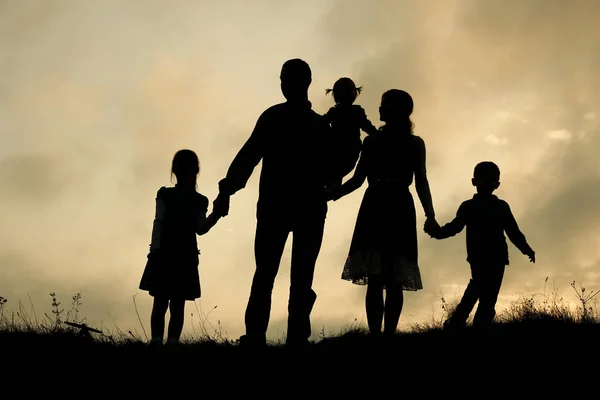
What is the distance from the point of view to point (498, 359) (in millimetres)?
6949

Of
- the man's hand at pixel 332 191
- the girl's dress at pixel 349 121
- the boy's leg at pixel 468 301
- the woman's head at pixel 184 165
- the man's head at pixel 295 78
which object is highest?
the girl's dress at pixel 349 121

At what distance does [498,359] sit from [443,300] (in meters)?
4.87

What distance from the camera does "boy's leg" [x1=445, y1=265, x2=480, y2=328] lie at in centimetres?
1042

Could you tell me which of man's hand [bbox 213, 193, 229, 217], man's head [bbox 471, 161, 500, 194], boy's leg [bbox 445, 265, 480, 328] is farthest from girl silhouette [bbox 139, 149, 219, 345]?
man's head [bbox 471, 161, 500, 194]

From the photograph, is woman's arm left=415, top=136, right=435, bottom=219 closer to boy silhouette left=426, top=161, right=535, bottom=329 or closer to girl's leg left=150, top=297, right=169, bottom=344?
boy silhouette left=426, top=161, right=535, bottom=329

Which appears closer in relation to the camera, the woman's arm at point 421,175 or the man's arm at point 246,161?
the man's arm at point 246,161

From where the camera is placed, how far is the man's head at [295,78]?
7176 mm

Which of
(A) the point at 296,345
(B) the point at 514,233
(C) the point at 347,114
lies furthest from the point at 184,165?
(B) the point at 514,233

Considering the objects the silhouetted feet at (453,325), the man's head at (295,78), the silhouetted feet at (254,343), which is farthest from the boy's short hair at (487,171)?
the silhouetted feet at (254,343)

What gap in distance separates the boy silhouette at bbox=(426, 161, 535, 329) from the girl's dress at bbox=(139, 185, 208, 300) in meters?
3.37

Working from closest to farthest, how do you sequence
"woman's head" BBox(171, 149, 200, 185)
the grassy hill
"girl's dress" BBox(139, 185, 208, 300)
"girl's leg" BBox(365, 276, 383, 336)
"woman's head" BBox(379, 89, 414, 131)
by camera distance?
the grassy hill
"girl's leg" BBox(365, 276, 383, 336)
"woman's head" BBox(379, 89, 414, 131)
"girl's dress" BBox(139, 185, 208, 300)
"woman's head" BBox(171, 149, 200, 185)

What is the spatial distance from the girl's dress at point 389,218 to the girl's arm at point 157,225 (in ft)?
8.61

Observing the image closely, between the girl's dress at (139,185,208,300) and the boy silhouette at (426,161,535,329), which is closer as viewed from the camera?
the girl's dress at (139,185,208,300)

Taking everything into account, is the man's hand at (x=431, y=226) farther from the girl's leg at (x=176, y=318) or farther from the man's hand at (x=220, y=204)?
the girl's leg at (x=176, y=318)
